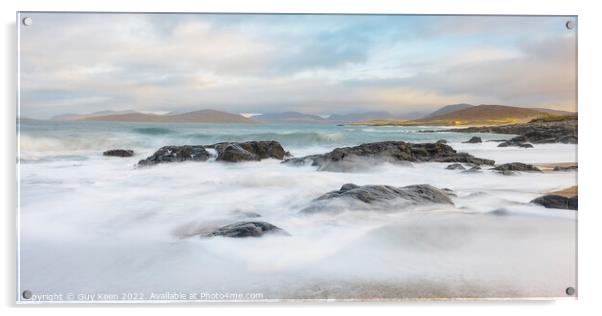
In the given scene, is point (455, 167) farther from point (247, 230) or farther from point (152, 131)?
point (152, 131)

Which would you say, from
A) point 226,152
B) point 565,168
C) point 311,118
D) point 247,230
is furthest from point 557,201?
point 226,152

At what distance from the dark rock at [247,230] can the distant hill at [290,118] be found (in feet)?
1.92

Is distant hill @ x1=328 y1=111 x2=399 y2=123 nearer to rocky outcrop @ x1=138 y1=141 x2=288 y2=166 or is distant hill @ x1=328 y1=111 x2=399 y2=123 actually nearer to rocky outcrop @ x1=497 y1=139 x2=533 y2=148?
rocky outcrop @ x1=138 y1=141 x2=288 y2=166

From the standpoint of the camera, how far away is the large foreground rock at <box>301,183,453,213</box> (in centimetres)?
229

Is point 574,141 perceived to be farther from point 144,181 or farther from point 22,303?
point 22,303

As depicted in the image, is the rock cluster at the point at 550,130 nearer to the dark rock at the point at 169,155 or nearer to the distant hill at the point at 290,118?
the distant hill at the point at 290,118

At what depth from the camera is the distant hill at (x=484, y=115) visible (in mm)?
2352

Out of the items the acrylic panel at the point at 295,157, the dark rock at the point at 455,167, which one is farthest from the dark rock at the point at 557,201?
the dark rock at the point at 455,167

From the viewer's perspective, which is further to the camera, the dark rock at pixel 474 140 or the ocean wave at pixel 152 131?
the dark rock at pixel 474 140

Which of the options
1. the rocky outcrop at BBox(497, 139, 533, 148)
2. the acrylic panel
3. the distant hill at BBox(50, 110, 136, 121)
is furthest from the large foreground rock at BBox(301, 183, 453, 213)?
the distant hill at BBox(50, 110, 136, 121)

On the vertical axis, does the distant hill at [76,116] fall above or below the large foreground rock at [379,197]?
above

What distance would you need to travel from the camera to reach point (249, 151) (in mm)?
2391

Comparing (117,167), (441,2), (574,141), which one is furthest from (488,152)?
(117,167)

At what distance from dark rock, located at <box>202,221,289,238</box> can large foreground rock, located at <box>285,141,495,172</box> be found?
40 centimetres
